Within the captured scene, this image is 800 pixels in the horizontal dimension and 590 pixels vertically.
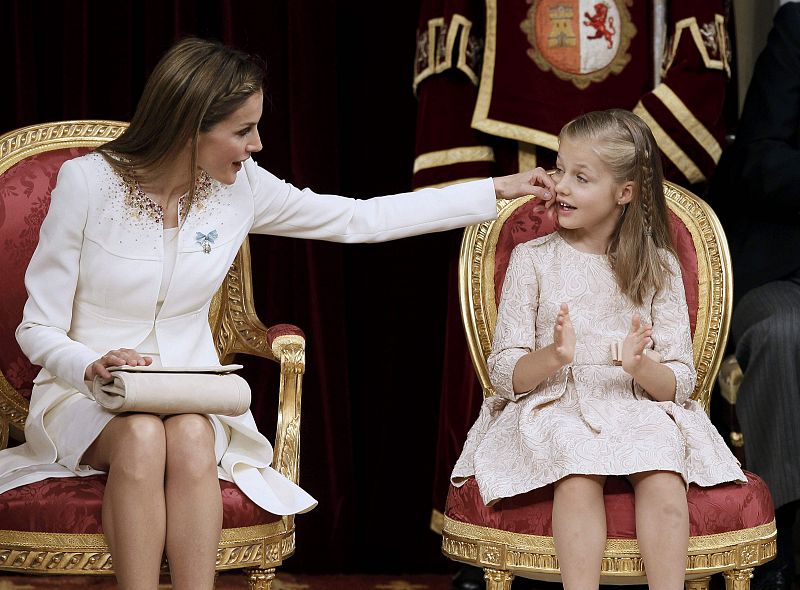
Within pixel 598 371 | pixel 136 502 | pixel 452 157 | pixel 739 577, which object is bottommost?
pixel 739 577

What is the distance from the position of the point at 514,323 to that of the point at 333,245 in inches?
40.4

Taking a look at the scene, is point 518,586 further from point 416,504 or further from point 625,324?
point 625,324

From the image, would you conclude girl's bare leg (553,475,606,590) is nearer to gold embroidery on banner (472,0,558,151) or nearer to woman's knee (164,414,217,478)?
woman's knee (164,414,217,478)

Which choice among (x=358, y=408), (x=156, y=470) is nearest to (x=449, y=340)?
(x=358, y=408)

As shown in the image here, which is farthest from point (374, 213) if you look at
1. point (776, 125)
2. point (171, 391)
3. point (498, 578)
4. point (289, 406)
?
point (776, 125)

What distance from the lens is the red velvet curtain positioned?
3.25 metres

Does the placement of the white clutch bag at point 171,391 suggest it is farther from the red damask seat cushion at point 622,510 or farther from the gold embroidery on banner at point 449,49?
the gold embroidery on banner at point 449,49

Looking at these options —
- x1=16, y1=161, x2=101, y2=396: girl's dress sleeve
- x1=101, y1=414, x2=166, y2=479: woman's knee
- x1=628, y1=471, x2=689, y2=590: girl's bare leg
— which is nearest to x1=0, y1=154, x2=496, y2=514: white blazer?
x1=16, y1=161, x2=101, y2=396: girl's dress sleeve

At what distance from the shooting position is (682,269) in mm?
2664

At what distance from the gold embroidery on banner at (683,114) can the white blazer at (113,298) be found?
1.06 meters

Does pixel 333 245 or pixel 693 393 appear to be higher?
pixel 333 245

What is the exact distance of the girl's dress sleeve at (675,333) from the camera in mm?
2439

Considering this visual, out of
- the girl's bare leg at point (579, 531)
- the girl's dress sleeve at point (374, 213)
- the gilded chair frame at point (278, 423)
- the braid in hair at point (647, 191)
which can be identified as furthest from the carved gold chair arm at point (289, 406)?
the braid in hair at point (647, 191)

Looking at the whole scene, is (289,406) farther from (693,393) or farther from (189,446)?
(693,393)
